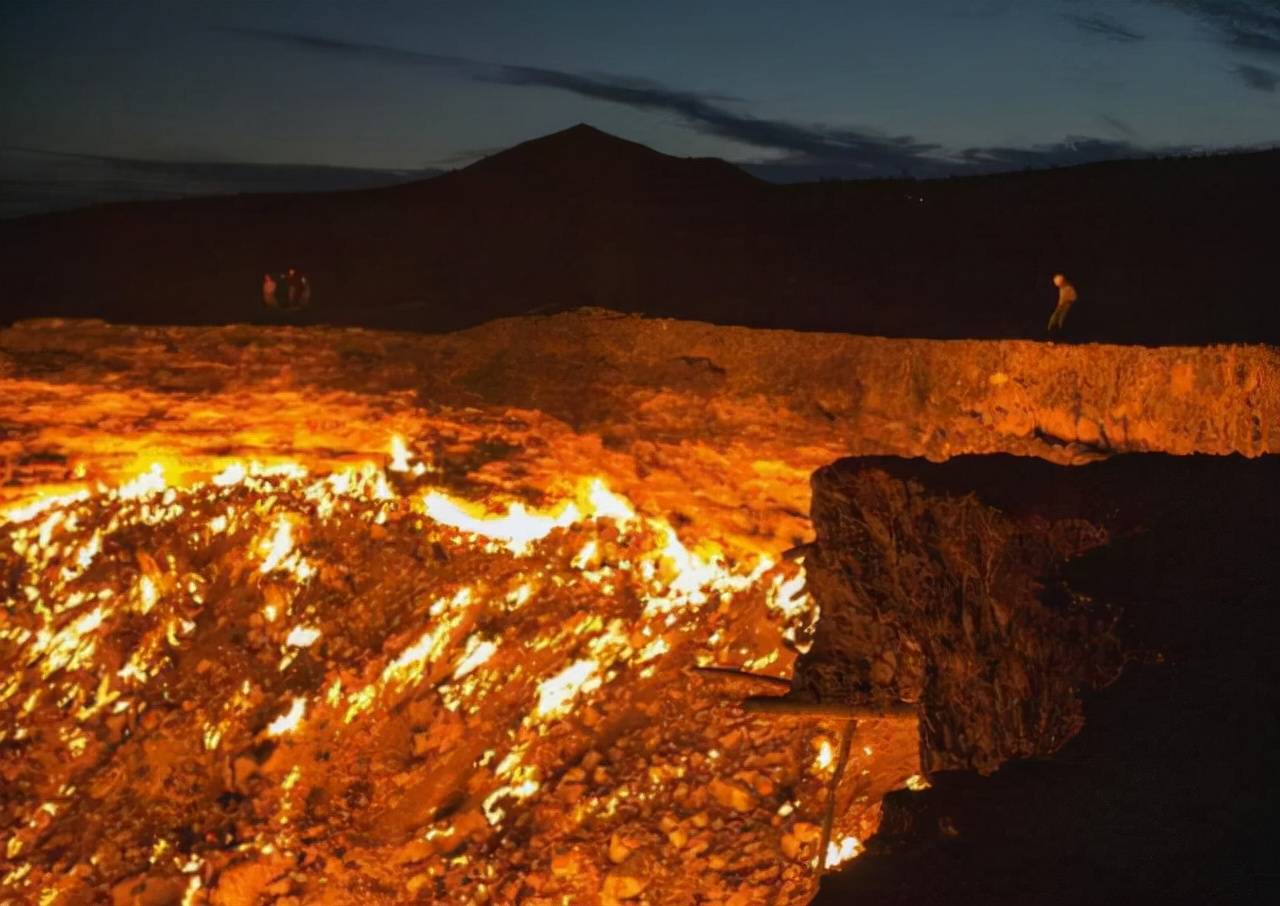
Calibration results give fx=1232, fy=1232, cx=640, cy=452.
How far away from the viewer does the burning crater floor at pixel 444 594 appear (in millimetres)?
9648

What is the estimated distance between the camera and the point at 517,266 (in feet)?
40.8

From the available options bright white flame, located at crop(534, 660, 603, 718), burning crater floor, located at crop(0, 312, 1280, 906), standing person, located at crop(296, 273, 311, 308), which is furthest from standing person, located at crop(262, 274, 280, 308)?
bright white flame, located at crop(534, 660, 603, 718)

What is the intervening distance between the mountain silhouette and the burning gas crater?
188 cm

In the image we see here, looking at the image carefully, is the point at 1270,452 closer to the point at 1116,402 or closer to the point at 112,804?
the point at 1116,402

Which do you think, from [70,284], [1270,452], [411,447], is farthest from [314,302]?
[1270,452]

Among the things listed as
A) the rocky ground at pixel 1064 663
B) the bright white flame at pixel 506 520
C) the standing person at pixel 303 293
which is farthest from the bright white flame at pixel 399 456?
the rocky ground at pixel 1064 663

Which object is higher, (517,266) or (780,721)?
(517,266)

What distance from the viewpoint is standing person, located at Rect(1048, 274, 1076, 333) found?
9461 millimetres

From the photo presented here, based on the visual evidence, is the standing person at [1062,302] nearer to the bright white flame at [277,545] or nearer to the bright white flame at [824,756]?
the bright white flame at [824,756]

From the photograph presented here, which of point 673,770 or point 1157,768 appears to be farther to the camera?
point 673,770

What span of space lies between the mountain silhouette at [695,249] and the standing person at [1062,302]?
154 mm

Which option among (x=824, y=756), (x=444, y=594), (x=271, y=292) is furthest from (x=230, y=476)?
(x=824, y=756)

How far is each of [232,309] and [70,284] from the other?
7.15ft

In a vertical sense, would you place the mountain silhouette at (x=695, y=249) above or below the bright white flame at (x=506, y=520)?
above
